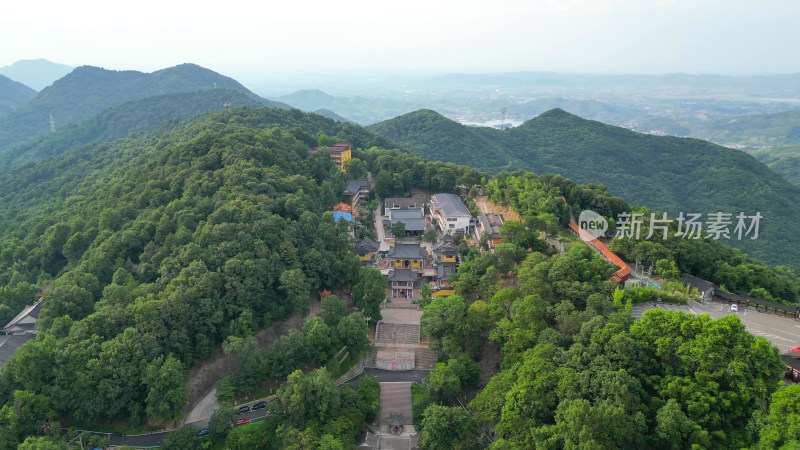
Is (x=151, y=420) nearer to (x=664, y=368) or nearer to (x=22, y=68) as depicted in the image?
(x=664, y=368)

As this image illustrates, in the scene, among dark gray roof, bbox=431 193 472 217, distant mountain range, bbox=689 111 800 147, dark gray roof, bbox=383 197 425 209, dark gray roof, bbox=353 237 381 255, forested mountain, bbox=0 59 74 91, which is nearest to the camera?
dark gray roof, bbox=353 237 381 255

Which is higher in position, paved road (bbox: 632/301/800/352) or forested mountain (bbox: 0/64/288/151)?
forested mountain (bbox: 0/64/288/151)

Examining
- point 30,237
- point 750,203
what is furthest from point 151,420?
point 750,203

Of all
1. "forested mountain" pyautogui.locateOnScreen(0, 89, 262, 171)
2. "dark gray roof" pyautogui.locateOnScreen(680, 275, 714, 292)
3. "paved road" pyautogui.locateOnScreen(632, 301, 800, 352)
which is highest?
"forested mountain" pyautogui.locateOnScreen(0, 89, 262, 171)

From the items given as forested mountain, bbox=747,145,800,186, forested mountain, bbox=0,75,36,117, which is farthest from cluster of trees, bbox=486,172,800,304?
forested mountain, bbox=0,75,36,117

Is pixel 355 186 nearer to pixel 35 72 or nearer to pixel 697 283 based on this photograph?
pixel 697 283

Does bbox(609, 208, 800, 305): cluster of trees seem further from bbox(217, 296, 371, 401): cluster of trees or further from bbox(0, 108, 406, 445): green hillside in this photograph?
bbox(0, 108, 406, 445): green hillside

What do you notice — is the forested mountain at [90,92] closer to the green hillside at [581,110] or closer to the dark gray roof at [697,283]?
the dark gray roof at [697,283]
